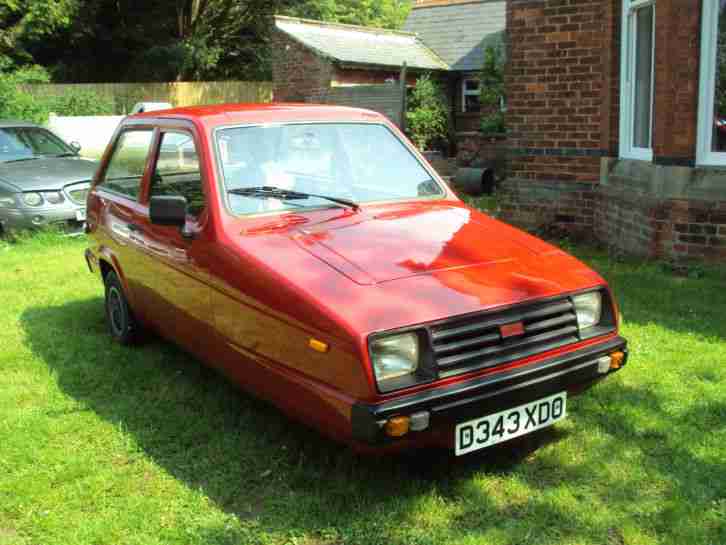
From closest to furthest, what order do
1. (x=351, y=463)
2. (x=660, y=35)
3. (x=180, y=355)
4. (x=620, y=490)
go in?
1. (x=620, y=490)
2. (x=351, y=463)
3. (x=180, y=355)
4. (x=660, y=35)

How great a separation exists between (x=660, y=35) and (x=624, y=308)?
2.96 meters

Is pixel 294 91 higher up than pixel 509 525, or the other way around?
pixel 294 91

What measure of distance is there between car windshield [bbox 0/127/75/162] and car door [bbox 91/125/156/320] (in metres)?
5.82

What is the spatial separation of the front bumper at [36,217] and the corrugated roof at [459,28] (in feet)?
68.7

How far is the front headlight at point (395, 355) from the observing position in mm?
3240

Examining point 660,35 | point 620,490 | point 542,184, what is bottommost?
point 620,490

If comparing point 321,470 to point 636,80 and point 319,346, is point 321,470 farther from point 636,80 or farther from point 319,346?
point 636,80

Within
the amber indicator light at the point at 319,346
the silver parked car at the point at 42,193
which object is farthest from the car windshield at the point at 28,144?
the amber indicator light at the point at 319,346

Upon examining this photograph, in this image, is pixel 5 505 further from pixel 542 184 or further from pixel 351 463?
pixel 542 184

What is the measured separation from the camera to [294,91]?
27.9 m

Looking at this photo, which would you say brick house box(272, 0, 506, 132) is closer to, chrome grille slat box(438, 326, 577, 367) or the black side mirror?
the black side mirror

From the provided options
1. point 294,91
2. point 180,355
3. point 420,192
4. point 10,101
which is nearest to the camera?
point 420,192

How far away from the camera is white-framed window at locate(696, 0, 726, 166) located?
284 inches

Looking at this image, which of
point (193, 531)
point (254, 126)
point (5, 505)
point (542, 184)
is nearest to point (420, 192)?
point (254, 126)
